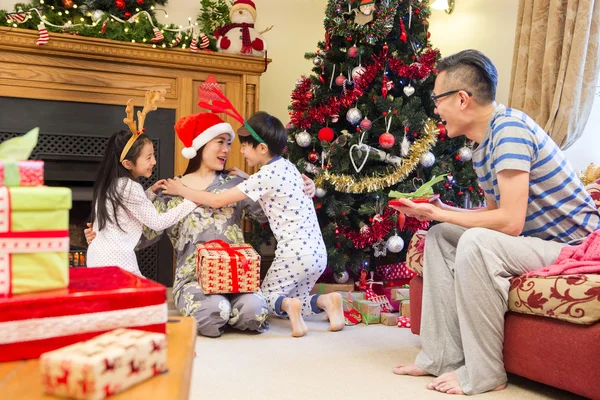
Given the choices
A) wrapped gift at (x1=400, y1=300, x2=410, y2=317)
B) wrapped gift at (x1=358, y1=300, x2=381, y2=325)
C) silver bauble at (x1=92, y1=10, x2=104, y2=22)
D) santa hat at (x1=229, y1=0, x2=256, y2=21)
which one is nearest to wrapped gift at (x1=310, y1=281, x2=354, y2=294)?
wrapped gift at (x1=358, y1=300, x2=381, y2=325)

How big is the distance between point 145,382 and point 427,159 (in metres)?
2.62

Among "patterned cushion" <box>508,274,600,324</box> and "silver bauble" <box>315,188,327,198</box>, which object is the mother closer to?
"silver bauble" <box>315,188,327,198</box>

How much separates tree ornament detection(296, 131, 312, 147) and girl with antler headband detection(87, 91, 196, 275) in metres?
0.90

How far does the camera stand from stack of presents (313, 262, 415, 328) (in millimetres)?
2718

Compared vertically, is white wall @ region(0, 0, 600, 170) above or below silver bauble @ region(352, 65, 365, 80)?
above

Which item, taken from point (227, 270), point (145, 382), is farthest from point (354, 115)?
point (145, 382)

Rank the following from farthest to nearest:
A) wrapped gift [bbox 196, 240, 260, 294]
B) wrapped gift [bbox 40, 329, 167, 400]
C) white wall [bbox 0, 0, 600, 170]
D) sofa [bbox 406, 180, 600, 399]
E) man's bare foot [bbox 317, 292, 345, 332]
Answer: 1. white wall [bbox 0, 0, 600, 170]
2. man's bare foot [bbox 317, 292, 345, 332]
3. wrapped gift [bbox 196, 240, 260, 294]
4. sofa [bbox 406, 180, 600, 399]
5. wrapped gift [bbox 40, 329, 167, 400]

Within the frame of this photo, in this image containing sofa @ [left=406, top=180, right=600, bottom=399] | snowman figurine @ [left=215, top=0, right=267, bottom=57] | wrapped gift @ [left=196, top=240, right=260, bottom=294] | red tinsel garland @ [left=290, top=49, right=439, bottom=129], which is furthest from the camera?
snowman figurine @ [left=215, top=0, right=267, bottom=57]

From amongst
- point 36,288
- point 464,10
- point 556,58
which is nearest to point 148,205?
point 36,288

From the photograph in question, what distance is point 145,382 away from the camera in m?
0.72

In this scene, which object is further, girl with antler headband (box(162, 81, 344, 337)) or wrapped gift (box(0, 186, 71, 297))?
girl with antler headband (box(162, 81, 344, 337))

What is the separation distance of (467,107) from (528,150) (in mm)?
264

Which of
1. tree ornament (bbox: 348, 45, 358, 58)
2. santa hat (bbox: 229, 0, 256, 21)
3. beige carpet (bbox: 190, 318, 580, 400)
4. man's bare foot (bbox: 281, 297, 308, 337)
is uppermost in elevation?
santa hat (bbox: 229, 0, 256, 21)

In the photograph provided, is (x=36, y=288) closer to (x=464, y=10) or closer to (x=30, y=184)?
(x=30, y=184)
